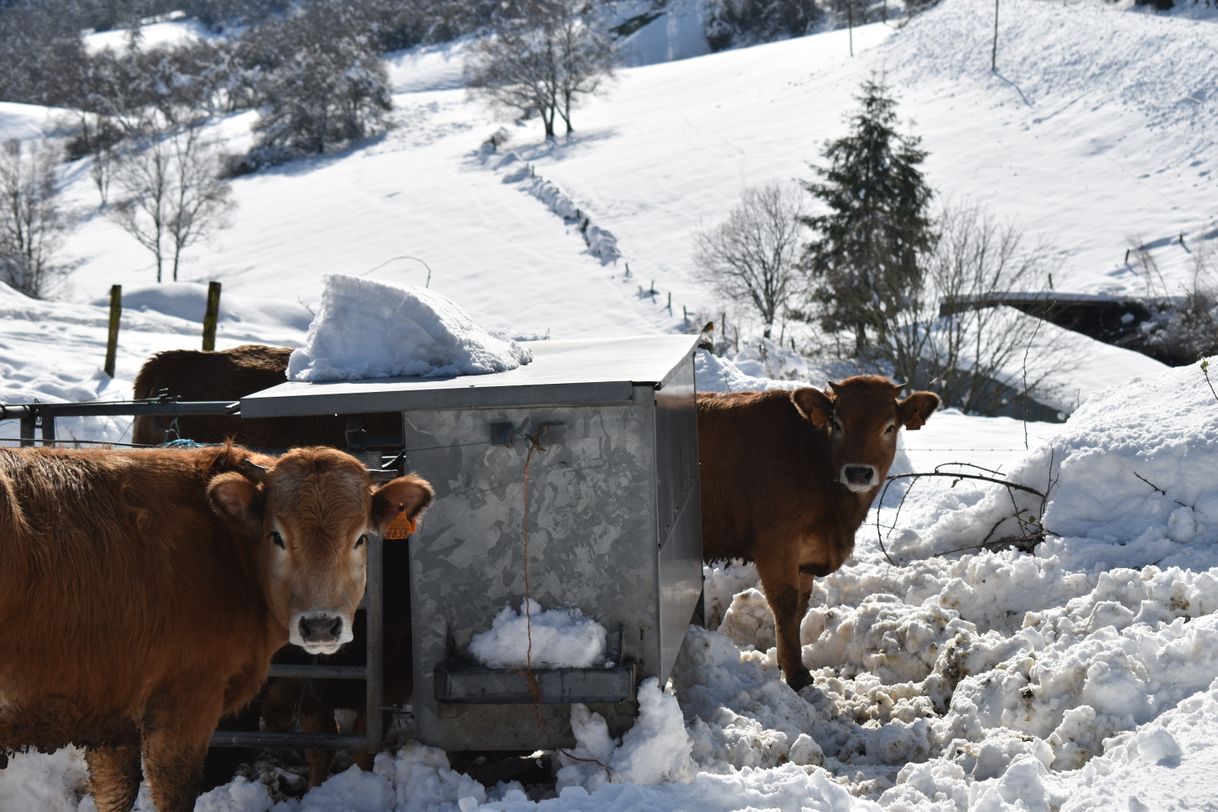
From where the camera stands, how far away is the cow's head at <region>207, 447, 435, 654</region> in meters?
4.84

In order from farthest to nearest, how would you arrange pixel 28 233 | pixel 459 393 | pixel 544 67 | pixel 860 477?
pixel 544 67
pixel 28 233
pixel 860 477
pixel 459 393

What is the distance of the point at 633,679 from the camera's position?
5.37 metres

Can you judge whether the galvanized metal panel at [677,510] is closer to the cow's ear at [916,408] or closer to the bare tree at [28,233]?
the cow's ear at [916,408]

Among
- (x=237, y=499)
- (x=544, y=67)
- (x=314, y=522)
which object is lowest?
(x=314, y=522)

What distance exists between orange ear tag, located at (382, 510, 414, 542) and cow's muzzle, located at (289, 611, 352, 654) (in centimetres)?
47

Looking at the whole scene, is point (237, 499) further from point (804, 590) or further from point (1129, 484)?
point (1129, 484)

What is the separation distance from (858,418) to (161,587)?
4617mm

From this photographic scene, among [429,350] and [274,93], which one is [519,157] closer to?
[274,93]

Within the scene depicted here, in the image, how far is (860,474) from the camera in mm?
7734

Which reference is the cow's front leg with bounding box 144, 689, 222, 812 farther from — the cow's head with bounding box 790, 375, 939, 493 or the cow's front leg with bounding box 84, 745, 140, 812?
the cow's head with bounding box 790, 375, 939, 493

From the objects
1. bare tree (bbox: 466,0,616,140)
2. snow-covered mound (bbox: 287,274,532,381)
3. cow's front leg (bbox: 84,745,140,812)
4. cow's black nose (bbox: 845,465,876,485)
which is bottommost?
cow's front leg (bbox: 84,745,140,812)

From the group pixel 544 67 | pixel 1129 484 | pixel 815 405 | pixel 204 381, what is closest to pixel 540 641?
pixel 815 405

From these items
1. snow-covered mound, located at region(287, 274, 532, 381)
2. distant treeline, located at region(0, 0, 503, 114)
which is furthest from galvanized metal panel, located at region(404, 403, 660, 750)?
distant treeline, located at region(0, 0, 503, 114)

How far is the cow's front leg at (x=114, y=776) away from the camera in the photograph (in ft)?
16.7
